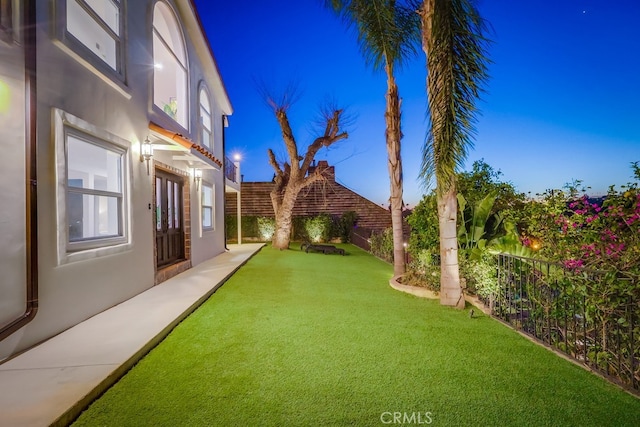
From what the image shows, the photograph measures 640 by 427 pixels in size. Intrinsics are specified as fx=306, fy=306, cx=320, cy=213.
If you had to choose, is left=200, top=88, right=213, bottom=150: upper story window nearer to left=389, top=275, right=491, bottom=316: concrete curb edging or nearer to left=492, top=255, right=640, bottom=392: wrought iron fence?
left=389, top=275, right=491, bottom=316: concrete curb edging

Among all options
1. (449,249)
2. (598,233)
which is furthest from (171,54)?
(598,233)

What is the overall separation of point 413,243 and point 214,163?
6.06 metres

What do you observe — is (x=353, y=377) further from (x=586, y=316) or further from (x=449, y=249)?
(x=449, y=249)

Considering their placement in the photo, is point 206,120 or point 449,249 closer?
point 449,249

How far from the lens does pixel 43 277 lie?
361 centimetres

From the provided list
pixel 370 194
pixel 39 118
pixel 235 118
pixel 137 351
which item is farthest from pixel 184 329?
pixel 235 118

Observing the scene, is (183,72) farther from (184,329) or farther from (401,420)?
(401,420)

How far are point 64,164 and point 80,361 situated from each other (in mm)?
2499

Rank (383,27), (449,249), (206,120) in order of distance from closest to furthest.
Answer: (449,249)
(383,27)
(206,120)

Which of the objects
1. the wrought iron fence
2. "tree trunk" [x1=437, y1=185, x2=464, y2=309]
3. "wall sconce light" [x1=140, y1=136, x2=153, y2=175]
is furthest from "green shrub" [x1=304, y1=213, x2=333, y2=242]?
the wrought iron fence

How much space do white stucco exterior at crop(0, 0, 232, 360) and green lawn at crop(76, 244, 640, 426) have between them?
4.75ft

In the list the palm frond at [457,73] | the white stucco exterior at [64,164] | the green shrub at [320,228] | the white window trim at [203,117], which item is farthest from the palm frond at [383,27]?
the green shrub at [320,228]

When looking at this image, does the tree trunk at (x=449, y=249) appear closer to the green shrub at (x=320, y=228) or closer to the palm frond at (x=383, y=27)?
the palm frond at (x=383, y=27)

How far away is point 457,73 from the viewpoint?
4.74 m
